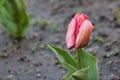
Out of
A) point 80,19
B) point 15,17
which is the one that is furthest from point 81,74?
point 15,17

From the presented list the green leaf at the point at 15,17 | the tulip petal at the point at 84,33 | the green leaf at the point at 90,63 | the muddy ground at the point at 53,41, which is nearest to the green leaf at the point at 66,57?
the green leaf at the point at 90,63

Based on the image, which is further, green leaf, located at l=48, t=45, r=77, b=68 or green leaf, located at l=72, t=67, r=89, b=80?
green leaf, located at l=48, t=45, r=77, b=68

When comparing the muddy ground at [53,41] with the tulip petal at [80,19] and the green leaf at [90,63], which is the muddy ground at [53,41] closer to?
the green leaf at [90,63]

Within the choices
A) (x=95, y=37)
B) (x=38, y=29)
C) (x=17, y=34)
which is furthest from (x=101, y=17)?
(x=17, y=34)

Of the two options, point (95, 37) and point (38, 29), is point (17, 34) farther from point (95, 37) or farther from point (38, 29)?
point (95, 37)

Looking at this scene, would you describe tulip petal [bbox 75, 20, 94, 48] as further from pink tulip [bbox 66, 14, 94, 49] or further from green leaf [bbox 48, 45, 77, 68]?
green leaf [bbox 48, 45, 77, 68]

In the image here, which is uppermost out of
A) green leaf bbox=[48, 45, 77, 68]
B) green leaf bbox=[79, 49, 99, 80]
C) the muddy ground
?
the muddy ground

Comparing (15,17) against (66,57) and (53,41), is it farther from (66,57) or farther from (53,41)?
(66,57)

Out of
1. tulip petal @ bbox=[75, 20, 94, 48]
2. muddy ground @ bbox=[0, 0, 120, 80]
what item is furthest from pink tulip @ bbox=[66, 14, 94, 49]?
muddy ground @ bbox=[0, 0, 120, 80]
